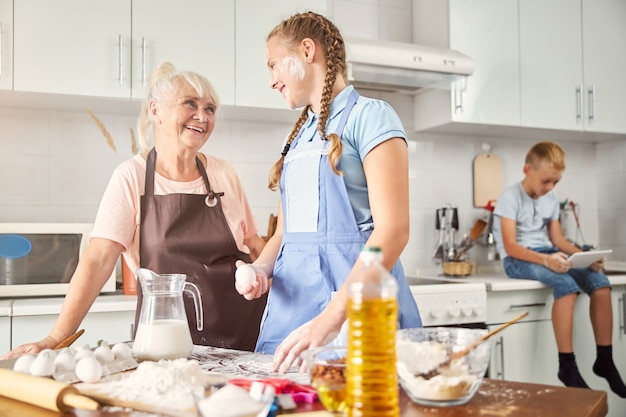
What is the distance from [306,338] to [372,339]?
0.35m

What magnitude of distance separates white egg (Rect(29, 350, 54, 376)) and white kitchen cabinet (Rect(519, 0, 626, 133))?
2729 mm

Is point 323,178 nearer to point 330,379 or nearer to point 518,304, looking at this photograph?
point 330,379

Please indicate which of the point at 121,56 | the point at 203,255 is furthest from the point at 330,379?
the point at 121,56

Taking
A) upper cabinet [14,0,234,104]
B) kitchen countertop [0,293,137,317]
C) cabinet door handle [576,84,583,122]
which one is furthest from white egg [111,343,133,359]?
cabinet door handle [576,84,583,122]

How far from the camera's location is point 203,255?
180 centimetres

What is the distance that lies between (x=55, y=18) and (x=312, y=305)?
1.64 meters

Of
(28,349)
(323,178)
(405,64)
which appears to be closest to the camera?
(28,349)

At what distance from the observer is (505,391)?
98 cm

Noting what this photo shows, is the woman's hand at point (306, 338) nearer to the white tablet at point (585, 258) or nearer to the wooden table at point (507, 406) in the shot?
the wooden table at point (507, 406)

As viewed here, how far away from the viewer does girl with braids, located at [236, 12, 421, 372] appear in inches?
51.9

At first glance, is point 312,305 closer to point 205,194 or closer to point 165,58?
point 205,194

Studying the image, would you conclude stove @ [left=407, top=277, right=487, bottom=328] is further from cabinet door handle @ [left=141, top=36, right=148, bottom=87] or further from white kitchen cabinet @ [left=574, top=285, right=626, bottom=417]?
cabinet door handle @ [left=141, top=36, right=148, bottom=87]

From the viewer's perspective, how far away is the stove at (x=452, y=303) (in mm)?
2732

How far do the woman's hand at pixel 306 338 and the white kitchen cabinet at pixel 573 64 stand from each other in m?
2.48
